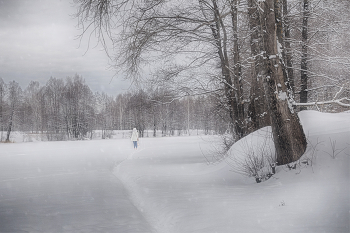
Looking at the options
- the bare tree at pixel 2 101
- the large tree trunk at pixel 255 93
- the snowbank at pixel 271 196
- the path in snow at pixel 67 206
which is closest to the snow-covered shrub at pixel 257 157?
the snowbank at pixel 271 196

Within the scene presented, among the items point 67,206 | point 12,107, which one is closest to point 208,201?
point 67,206

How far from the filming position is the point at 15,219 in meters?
4.20

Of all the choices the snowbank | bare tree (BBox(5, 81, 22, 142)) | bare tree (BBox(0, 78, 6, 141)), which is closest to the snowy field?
the snowbank

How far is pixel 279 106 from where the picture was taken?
5992 mm

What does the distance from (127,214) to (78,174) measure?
5.01m

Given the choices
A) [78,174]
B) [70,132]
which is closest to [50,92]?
[70,132]

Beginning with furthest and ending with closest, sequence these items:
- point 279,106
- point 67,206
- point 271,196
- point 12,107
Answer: point 12,107 < point 279,106 < point 67,206 < point 271,196

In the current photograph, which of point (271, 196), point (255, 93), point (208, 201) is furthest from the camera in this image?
point (255, 93)

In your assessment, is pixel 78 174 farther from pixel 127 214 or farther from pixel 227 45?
pixel 227 45

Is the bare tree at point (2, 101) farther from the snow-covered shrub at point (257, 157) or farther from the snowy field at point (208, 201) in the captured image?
the snow-covered shrub at point (257, 157)

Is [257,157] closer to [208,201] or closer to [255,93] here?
[208,201]

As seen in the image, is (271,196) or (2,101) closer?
(271,196)

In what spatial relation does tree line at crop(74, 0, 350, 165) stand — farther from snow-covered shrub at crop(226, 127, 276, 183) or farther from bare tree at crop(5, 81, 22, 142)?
bare tree at crop(5, 81, 22, 142)

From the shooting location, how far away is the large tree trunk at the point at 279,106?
588cm
